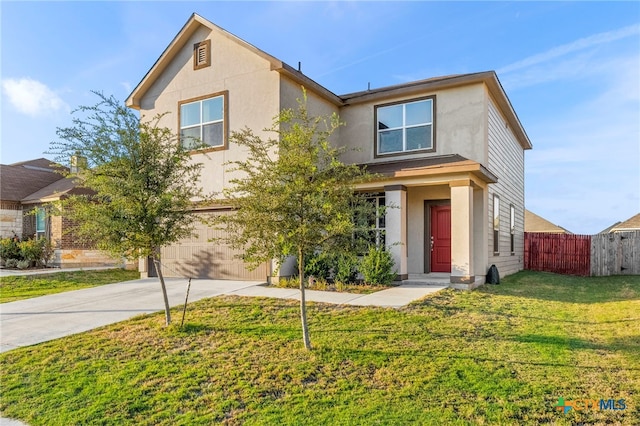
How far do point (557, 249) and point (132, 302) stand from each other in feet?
59.2

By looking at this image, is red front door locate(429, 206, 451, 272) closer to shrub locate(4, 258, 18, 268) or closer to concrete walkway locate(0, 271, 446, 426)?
concrete walkway locate(0, 271, 446, 426)

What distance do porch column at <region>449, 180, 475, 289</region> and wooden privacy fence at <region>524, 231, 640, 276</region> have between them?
33.9ft

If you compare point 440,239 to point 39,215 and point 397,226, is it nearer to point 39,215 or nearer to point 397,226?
point 397,226

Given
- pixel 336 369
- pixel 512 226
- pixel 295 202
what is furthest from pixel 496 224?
pixel 336 369

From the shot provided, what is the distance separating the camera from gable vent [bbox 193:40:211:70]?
523 inches

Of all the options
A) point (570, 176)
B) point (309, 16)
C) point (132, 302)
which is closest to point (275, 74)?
point (309, 16)

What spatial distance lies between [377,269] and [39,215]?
54.0 ft

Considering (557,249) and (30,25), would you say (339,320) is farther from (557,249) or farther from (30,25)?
(557,249)

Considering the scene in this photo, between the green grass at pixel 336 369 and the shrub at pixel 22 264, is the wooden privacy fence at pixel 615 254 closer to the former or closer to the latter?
the green grass at pixel 336 369

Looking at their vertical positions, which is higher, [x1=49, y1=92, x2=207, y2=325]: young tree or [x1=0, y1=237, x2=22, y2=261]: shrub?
[x1=49, y1=92, x2=207, y2=325]: young tree

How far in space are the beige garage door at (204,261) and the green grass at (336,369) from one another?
4.31m

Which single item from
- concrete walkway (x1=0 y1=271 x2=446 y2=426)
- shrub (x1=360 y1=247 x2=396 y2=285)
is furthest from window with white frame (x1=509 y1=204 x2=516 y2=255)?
shrub (x1=360 y1=247 x2=396 y2=285)

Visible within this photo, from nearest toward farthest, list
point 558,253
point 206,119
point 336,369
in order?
point 336,369
point 206,119
point 558,253

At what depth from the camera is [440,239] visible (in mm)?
13234
